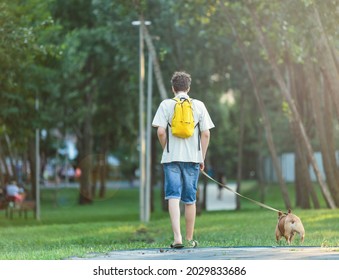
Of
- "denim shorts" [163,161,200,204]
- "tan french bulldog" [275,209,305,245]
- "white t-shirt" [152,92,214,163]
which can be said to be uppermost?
"white t-shirt" [152,92,214,163]

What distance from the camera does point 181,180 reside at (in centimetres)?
1221

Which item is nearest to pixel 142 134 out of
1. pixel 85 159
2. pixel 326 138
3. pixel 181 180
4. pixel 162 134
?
pixel 326 138

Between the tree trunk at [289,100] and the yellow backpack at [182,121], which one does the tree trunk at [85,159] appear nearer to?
the tree trunk at [289,100]

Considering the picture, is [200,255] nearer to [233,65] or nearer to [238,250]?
[238,250]

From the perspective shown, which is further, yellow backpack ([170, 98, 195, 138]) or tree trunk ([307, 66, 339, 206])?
tree trunk ([307, 66, 339, 206])

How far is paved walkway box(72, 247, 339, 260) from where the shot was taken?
1068 cm

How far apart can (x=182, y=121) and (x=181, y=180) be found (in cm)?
72

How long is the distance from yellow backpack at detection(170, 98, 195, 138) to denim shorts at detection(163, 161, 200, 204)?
0.36 meters

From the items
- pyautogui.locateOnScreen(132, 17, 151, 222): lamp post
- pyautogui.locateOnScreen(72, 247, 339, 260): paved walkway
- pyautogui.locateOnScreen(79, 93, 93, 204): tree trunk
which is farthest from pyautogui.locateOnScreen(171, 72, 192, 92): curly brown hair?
pyautogui.locateOnScreen(79, 93, 93, 204): tree trunk

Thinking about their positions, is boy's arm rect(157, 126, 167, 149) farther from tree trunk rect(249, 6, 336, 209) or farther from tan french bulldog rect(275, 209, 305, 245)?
tree trunk rect(249, 6, 336, 209)

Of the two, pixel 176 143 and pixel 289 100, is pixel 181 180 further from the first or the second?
pixel 289 100

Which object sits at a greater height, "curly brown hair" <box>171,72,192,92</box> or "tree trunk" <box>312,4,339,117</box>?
"tree trunk" <box>312,4,339,117</box>

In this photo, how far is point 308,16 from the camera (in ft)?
81.4

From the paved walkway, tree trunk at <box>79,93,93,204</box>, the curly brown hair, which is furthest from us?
tree trunk at <box>79,93,93,204</box>
